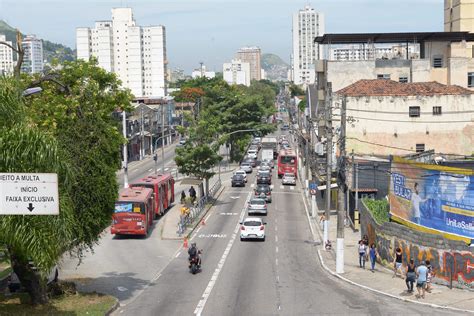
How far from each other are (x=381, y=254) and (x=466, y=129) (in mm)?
33664

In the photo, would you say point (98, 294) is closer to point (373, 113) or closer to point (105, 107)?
point (105, 107)

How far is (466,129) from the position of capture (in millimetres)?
65938

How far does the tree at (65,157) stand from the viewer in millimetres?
20203

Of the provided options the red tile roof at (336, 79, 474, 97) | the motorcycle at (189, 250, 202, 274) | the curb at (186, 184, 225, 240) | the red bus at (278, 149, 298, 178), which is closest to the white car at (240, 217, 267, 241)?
the curb at (186, 184, 225, 240)

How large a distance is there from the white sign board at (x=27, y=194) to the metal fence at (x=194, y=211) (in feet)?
97.9

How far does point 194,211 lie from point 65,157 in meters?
31.1

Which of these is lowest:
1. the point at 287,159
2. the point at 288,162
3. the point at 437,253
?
the point at 437,253

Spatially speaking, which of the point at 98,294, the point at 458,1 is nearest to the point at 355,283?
the point at 98,294

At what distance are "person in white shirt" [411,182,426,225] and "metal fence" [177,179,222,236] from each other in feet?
56.7

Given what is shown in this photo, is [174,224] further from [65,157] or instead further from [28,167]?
[28,167]

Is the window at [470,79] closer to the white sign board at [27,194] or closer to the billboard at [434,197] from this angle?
the billboard at [434,197]

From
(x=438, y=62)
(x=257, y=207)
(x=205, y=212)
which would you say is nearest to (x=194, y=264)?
(x=257, y=207)

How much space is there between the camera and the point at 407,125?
6519 cm

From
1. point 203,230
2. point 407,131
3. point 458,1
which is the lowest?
point 203,230
